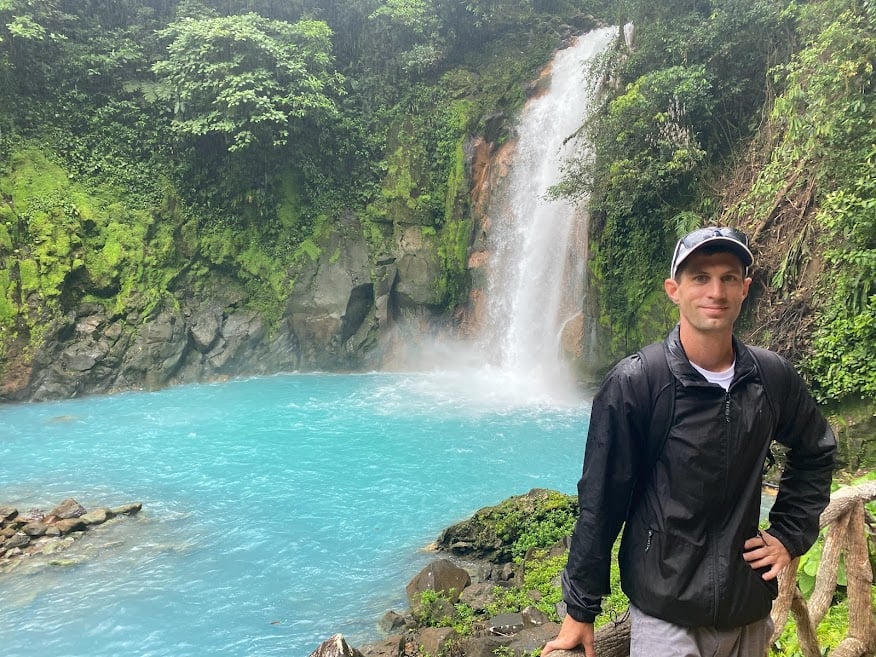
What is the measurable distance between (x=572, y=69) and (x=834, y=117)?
977 cm

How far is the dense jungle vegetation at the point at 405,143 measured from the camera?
7945mm

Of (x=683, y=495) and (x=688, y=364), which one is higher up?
(x=688, y=364)

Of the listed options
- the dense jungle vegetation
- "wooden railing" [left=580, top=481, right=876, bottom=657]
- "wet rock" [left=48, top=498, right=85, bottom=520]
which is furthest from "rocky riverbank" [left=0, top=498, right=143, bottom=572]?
"wooden railing" [left=580, top=481, right=876, bottom=657]

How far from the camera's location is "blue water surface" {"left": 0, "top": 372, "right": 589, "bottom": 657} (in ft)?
19.5

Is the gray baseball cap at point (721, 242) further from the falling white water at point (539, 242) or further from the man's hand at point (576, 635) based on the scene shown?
the falling white water at point (539, 242)

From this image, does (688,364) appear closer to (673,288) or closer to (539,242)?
(673,288)

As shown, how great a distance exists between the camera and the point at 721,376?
5.42ft

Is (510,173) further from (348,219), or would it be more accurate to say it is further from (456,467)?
(456,467)

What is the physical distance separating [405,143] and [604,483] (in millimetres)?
17241

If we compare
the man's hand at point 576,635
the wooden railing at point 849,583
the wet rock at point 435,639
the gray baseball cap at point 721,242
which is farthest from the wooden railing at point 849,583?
the wet rock at point 435,639

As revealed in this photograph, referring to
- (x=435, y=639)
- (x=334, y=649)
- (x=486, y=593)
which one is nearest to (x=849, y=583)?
(x=334, y=649)

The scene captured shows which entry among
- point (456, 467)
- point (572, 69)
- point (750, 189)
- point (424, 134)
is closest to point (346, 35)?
point (424, 134)

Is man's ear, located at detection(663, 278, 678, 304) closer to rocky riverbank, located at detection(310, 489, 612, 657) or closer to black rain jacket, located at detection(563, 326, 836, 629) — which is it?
black rain jacket, located at detection(563, 326, 836, 629)

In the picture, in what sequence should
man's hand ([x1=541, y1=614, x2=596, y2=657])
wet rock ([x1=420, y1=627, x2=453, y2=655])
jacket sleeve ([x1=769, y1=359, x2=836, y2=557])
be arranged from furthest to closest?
wet rock ([x1=420, y1=627, x2=453, y2=655]) → jacket sleeve ([x1=769, y1=359, x2=836, y2=557]) → man's hand ([x1=541, y1=614, x2=596, y2=657])
